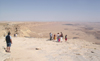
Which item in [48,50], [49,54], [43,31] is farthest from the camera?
[43,31]

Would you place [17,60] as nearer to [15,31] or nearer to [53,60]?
[53,60]

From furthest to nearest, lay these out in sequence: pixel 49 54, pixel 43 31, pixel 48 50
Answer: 1. pixel 43 31
2. pixel 48 50
3. pixel 49 54

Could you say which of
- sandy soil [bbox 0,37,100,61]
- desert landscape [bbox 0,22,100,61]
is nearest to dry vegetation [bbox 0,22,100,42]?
desert landscape [bbox 0,22,100,61]

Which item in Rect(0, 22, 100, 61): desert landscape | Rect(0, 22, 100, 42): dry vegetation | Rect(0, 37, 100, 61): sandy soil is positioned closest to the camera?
Rect(0, 37, 100, 61): sandy soil


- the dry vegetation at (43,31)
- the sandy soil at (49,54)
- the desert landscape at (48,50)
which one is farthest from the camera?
the dry vegetation at (43,31)

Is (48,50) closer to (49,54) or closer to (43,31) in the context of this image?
(49,54)

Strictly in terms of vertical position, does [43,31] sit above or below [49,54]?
below

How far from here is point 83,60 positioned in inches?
212

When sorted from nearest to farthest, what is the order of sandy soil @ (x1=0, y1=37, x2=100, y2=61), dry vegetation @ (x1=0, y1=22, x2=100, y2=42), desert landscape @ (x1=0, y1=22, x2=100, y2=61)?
1. sandy soil @ (x1=0, y1=37, x2=100, y2=61)
2. desert landscape @ (x1=0, y1=22, x2=100, y2=61)
3. dry vegetation @ (x1=0, y1=22, x2=100, y2=42)

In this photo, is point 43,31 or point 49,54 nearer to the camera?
point 49,54

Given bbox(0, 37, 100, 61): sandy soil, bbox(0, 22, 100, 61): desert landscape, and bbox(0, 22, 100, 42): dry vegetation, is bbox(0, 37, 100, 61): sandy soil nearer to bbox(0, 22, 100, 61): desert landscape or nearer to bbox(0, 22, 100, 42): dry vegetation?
bbox(0, 22, 100, 61): desert landscape

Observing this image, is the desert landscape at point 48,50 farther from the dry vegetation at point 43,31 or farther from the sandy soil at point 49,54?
the dry vegetation at point 43,31

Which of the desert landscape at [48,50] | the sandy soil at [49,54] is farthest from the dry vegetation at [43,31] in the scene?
the sandy soil at [49,54]

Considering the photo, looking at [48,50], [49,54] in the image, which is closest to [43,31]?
[48,50]
